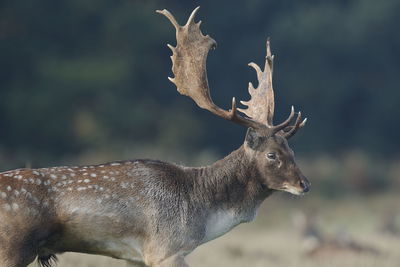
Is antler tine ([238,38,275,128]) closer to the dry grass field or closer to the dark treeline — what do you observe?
the dry grass field

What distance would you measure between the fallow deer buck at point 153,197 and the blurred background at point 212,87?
46.8 feet

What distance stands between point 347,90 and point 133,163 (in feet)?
122

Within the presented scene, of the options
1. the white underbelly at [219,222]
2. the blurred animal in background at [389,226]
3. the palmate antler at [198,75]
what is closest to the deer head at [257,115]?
the palmate antler at [198,75]

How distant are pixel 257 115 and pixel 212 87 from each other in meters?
30.4

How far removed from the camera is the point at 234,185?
28.6 ft

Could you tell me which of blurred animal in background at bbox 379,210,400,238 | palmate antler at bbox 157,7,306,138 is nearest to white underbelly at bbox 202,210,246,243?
palmate antler at bbox 157,7,306,138

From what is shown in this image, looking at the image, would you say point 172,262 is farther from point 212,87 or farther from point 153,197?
point 212,87

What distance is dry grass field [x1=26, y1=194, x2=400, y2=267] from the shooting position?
1291 centimetres

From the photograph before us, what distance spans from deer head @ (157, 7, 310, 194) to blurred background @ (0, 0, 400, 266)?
1399cm

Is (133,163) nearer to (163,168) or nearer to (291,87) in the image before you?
(163,168)

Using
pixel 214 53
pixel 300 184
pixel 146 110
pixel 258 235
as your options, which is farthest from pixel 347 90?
pixel 300 184

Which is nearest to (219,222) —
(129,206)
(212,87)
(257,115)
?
(129,206)

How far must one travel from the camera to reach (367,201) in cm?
2688

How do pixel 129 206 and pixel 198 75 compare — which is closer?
pixel 129 206
